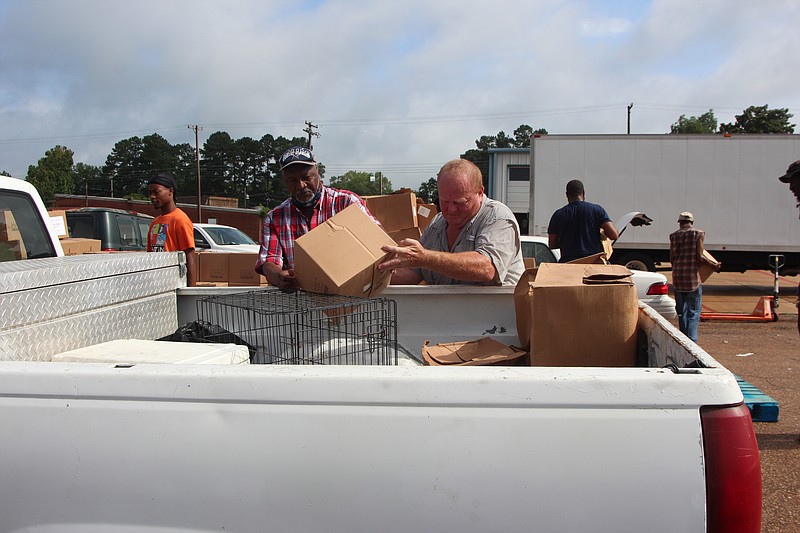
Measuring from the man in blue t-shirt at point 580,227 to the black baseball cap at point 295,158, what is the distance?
3.39 metres

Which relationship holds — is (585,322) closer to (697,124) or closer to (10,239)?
(10,239)

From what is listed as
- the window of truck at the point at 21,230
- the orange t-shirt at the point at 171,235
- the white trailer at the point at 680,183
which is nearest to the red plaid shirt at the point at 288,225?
the window of truck at the point at 21,230

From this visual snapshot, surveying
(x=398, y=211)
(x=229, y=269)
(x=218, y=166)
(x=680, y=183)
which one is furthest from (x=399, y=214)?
(x=218, y=166)

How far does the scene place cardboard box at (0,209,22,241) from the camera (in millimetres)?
2788

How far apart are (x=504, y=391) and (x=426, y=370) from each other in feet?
0.58

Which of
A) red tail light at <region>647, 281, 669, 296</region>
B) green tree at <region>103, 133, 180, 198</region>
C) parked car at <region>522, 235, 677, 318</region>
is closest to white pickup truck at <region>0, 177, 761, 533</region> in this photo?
parked car at <region>522, 235, 677, 318</region>

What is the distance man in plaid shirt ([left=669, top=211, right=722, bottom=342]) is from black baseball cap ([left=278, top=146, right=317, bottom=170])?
5281 millimetres

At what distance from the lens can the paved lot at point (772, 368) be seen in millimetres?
3395

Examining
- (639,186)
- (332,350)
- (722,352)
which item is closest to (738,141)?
(639,186)

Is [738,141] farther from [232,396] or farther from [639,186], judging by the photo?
[232,396]

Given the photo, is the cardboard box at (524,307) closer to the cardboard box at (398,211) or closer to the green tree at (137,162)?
→ the cardboard box at (398,211)

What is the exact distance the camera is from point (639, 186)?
1316cm

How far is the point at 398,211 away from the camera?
21.8 ft

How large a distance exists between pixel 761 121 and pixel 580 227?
208 feet
